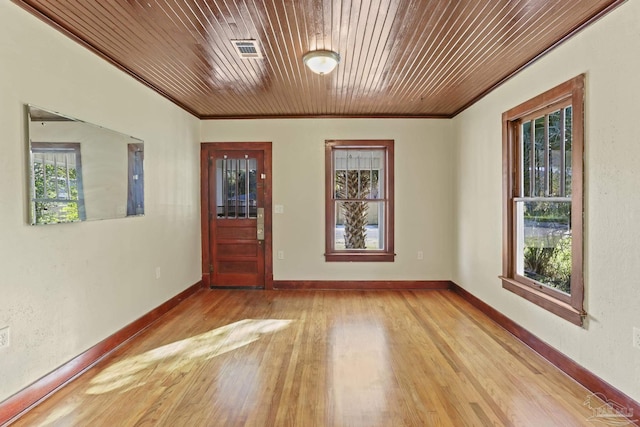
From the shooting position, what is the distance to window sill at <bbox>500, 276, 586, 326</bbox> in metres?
2.55

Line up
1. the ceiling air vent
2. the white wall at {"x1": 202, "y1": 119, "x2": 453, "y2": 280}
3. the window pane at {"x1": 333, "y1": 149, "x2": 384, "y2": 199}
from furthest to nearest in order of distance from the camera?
the window pane at {"x1": 333, "y1": 149, "x2": 384, "y2": 199}, the white wall at {"x1": 202, "y1": 119, "x2": 453, "y2": 280}, the ceiling air vent

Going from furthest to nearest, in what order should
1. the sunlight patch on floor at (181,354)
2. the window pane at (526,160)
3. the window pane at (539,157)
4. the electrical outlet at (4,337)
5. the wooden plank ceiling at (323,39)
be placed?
1. the window pane at (526,160)
2. the window pane at (539,157)
3. the sunlight patch on floor at (181,354)
4. the wooden plank ceiling at (323,39)
5. the electrical outlet at (4,337)

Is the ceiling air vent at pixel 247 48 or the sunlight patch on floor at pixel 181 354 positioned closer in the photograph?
the sunlight patch on floor at pixel 181 354

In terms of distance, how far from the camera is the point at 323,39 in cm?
271

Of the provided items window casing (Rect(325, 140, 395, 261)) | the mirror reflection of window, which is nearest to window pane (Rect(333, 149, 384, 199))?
window casing (Rect(325, 140, 395, 261))

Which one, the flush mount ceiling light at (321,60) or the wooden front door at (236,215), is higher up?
the flush mount ceiling light at (321,60)

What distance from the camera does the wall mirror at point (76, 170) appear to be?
2.28 metres

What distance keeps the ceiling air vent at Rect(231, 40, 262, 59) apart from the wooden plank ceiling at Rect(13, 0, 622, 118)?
0.14 feet

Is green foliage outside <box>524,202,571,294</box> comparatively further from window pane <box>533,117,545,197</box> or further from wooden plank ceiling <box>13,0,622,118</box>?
wooden plank ceiling <box>13,0,622,118</box>

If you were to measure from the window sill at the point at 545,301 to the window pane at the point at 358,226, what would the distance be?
6.81 ft

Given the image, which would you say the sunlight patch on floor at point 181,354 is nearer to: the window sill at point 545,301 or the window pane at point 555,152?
the window sill at point 545,301

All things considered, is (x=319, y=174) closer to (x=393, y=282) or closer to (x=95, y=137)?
(x=393, y=282)

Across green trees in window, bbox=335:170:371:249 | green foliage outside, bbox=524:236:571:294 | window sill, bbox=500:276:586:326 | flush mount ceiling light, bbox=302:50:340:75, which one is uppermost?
flush mount ceiling light, bbox=302:50:340:75

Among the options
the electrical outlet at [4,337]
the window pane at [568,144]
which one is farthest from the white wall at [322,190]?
the electrical outlet at [4,337]
